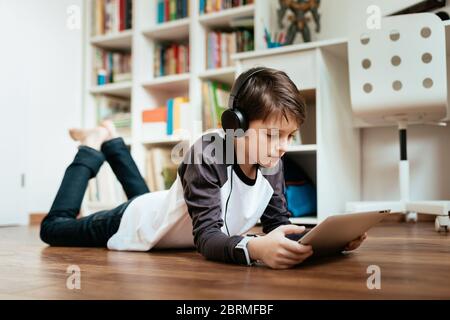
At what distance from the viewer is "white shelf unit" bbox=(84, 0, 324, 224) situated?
8.31 ft

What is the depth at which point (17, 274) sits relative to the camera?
90 centimetres

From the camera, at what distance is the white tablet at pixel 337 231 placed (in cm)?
81

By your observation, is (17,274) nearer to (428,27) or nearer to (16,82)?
(428,27)

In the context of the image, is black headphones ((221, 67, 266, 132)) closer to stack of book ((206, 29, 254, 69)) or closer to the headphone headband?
the headphone headband

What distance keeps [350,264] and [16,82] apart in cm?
232

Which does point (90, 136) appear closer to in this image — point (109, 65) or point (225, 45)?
point (225, 45)

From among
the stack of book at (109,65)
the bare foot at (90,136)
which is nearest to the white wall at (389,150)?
the stack of book at (109,65)

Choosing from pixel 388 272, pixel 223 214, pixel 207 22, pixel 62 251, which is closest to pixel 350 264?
pixel 388 272

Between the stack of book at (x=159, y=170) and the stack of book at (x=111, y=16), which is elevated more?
the stack of book at (x=111, y=16)

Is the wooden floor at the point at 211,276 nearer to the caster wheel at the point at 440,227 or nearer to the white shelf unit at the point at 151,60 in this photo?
the caster wheel at the point at 440,227

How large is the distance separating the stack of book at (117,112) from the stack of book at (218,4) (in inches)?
31.7

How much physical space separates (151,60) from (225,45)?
1.76ft

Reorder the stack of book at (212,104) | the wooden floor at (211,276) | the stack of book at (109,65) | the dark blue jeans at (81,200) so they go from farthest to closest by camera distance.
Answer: the stack of book at (109,65) → the stack of book at (212,104) → the dark blue jeans at (81,200) → the wooden floor at (211,276)

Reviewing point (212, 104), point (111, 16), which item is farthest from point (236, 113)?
point (111, 16)
